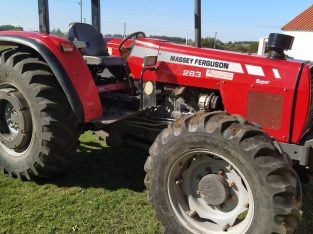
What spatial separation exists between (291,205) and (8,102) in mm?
2888

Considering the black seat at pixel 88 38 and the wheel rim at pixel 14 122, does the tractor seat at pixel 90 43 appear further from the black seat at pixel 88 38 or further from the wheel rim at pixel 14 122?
the wheel rim at pixel 14 122

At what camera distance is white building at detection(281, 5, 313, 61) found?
2650 cm

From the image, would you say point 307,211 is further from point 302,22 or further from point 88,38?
point 302,22

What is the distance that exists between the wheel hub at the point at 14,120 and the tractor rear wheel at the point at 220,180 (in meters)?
1.42

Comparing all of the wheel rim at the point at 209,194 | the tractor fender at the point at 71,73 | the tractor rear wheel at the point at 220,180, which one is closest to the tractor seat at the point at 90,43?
the tractor fender at the point at 71,73

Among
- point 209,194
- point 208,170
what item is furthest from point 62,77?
point 209,194

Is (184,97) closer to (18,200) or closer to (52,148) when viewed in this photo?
(52,148)

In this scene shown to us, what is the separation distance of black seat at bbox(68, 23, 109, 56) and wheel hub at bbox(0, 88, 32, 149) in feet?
2.90

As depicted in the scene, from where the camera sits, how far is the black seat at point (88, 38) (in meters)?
4.32

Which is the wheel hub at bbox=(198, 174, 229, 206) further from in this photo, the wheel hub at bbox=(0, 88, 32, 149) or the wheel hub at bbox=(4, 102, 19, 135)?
the wheel hub at bbox=(4, 102, 19, 135)

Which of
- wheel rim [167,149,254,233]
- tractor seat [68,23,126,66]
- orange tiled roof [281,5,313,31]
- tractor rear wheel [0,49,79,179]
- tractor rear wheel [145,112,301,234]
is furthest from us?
orange tiled roof [281,5,313,31]

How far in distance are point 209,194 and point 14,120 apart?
2168mm

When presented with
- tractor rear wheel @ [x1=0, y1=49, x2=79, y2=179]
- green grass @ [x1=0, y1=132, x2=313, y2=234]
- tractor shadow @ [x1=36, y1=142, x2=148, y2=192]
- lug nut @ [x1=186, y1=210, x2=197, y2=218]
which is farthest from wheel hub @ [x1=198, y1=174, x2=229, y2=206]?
tractor rear wheel @ [x1=0, y1=49, x2=79, y2=179]

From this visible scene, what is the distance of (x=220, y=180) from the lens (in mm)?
2953
